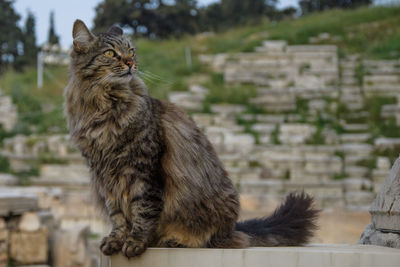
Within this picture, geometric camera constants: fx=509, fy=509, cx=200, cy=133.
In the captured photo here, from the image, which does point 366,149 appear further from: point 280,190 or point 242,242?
point 242,242

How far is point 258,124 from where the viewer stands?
→ 862cm

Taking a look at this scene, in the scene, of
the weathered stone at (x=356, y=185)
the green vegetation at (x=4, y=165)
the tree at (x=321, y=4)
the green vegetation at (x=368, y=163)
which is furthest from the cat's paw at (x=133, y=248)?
the tree at (x=321, y=4)

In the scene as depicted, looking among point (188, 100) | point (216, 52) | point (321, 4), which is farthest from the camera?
point (321, 4)

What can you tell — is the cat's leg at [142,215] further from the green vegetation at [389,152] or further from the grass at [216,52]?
the grass at [216,52]

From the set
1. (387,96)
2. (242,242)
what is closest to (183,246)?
(242,242)

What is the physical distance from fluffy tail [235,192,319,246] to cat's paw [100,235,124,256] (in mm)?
570

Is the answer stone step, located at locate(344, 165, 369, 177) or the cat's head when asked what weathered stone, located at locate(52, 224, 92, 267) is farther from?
stone step, located at locate(344, 165, 369, 177)

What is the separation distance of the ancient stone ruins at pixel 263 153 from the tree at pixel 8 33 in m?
8.76

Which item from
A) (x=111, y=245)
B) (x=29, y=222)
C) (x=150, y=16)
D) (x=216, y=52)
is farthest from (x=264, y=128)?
(x=150, y=16)

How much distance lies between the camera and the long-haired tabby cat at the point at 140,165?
211 centimetres

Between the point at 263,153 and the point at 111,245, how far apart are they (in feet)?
19.0

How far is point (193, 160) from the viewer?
7.34 ft

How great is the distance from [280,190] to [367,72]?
4490 millimetres

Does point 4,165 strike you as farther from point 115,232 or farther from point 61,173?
point 115,232
